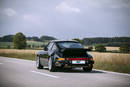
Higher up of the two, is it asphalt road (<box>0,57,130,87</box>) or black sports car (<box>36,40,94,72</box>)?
black sports car (<box>36,40,94,72</box>)

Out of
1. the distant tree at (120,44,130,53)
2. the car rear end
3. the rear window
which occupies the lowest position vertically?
the distant tree at (120,44,130,53)

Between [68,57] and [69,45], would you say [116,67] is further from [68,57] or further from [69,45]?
[68,57]

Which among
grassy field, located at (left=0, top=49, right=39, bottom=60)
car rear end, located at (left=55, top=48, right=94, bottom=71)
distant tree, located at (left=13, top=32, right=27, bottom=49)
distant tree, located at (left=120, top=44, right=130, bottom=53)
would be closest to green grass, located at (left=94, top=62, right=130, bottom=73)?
car rear end, located at (left=55, top=48, right=94, bottom=71)

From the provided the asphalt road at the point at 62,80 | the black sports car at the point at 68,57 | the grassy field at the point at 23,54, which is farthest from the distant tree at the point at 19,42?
the asphalt road at the point at 62,80

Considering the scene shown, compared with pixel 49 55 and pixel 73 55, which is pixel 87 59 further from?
pixel 49 55

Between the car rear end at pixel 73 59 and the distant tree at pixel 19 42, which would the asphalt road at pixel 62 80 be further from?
the distant tree at pixel 19 42

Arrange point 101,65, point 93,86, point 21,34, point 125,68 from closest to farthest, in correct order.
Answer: point 93,86 < point 125,68 < point 101,65 < point 21,34

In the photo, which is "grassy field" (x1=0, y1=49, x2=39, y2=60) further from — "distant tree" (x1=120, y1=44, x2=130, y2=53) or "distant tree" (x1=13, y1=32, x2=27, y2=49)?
"distant tree" (x1=13, y1=32, x2=27, y2=49)

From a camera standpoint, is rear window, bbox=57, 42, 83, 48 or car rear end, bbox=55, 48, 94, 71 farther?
rear window, bbox=57, 42, 83, 48

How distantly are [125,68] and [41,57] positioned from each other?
4.37 m

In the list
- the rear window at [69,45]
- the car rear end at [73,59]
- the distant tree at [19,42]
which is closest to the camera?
the car rear end at [73,59]

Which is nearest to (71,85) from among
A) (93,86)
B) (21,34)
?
(93,86)

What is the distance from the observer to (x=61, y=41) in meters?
14.7

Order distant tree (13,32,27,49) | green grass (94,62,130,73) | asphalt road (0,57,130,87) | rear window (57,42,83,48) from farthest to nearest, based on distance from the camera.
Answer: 1. distant tree (13,32,27,49)
2. green grass (94,62,130,73)
3. rear window (57,42,83,48)
4. asphalt road (0,57,130,87)
